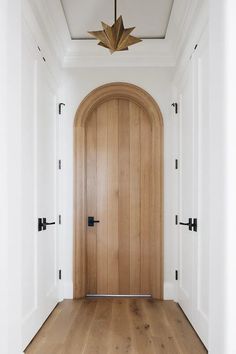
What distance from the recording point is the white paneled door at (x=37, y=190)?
2.61 m

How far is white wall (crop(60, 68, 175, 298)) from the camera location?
157 inches

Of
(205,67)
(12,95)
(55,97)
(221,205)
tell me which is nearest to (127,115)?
(55,97)

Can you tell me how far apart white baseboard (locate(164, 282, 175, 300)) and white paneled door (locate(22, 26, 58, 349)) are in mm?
1227

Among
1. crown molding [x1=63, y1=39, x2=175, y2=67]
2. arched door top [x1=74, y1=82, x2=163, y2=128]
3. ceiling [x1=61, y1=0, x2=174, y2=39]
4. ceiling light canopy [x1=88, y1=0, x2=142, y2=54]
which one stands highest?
ceiling [x1=61, y1=0, x2=174, y2=39]

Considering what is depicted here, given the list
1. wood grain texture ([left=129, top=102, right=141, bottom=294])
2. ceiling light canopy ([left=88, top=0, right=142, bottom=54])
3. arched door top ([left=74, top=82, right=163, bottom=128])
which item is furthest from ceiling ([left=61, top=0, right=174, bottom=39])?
wood grain texture ([left=129, top=102, right=141, bottom=294])

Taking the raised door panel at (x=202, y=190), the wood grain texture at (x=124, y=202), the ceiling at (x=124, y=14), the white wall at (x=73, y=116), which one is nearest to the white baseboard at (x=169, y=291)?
the white wall at (x=73, y=116)

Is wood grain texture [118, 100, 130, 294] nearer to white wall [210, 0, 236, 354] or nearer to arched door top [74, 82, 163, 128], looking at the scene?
arched door top [74, 82, 163, 128]

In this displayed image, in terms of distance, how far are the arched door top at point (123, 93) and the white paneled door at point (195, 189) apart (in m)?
0.43

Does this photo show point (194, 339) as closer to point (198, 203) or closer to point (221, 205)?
point (198, 203)

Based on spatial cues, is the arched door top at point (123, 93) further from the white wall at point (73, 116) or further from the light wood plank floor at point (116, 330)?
the light wood plank floor at point (116, 330)

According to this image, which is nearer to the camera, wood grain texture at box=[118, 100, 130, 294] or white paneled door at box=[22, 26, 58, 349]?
white paneled door at box=[22, 26, 58, 349]

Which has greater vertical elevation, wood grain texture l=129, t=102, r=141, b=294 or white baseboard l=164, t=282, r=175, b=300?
wood grain texture l=129, t=102, r=141, b=294

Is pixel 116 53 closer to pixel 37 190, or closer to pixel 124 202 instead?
pixel 124 202

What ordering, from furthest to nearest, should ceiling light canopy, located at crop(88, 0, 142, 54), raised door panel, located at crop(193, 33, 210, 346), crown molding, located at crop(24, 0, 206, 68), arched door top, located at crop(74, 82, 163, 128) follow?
arched door top, located at crop(74, 82, 163, 128)
crown molding, located at crop(24, 0, 206, 68)
ceiling light canopy, located at crop(88, 0, 142, 54)
raised door panel, located at crop(193, 33, 210, 346)
